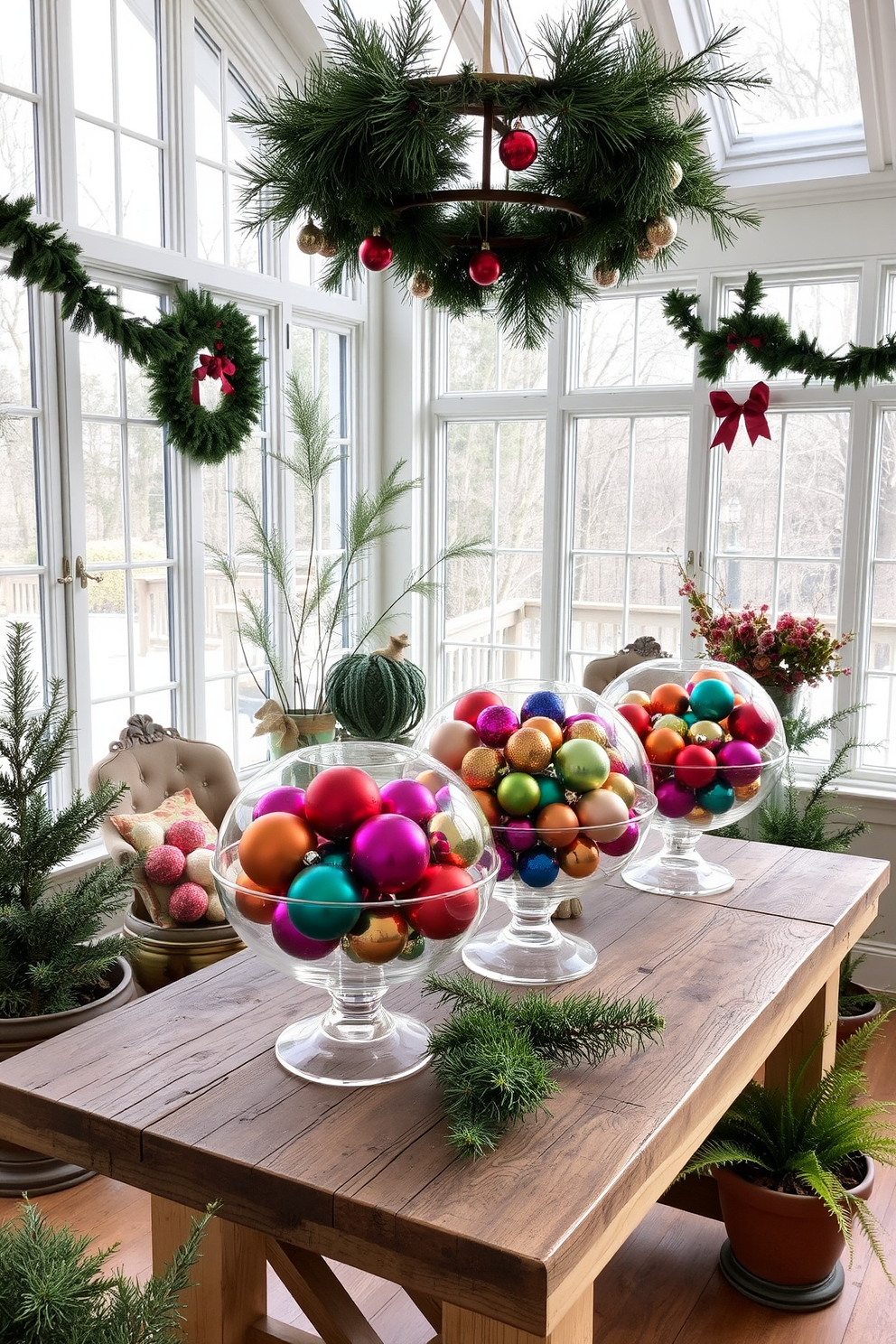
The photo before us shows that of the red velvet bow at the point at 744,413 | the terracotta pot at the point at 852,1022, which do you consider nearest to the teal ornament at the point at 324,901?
the terracotta pot at the point at 852,1022

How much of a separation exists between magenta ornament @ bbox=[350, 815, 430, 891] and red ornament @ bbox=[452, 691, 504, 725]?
479mm

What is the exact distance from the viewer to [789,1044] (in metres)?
2.25

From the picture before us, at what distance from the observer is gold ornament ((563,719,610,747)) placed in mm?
1532

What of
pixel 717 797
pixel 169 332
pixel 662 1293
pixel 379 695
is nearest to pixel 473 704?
pixel 717 797

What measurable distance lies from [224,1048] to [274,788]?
32cm

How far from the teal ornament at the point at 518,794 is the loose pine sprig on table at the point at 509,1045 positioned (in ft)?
0.70

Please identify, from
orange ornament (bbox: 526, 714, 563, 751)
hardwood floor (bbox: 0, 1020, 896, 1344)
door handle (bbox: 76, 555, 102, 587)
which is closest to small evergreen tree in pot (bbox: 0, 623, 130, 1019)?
hardwood floor (bbox: 0, 1020, 896, 1344)

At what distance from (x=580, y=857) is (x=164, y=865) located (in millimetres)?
1693

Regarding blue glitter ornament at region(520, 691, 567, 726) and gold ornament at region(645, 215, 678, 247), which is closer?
blue glitter ornament at region(520, 691, 567, 726)

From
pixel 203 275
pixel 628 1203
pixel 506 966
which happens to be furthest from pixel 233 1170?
pixel 203 275

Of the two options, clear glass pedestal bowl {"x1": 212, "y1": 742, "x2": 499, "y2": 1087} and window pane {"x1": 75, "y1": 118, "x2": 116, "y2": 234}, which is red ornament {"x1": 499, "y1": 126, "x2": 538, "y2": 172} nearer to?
clear glass pedestal bowl {"x1": 212, "y1": 742, "x2": 499, "y2": 1087}

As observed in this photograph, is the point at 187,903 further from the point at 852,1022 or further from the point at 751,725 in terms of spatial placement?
the point at 852,1022

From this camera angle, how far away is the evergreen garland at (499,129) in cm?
148

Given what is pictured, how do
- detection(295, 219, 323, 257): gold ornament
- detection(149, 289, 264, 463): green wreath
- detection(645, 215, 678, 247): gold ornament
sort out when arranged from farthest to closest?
1. detection(149, 289, 264, 463): green wreath
2. detection(295, 219, 323, 257): gold ornament
3. detection(645, 215, 678, 247): gold ornament
